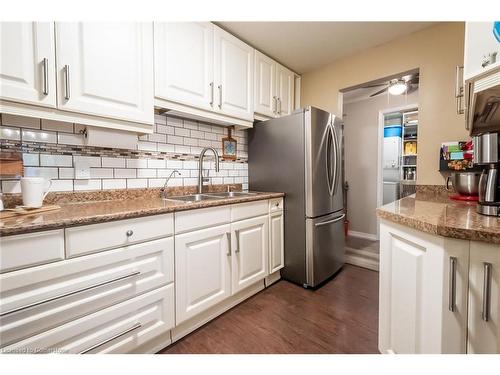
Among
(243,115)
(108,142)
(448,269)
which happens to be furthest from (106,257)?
(243,115)

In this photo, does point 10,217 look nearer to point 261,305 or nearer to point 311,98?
point 261,305

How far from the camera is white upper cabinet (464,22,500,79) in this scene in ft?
2.47

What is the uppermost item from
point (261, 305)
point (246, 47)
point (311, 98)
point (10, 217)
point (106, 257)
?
point (246, 47)

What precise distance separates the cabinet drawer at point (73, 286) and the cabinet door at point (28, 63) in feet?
2.59

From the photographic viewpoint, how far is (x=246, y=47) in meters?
2.08

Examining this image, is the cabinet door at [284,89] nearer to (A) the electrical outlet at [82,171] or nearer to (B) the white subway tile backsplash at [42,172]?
(A) the electrical outlet at [82,171]

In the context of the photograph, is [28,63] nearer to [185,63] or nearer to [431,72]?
[185,63]

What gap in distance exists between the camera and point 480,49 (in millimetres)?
793

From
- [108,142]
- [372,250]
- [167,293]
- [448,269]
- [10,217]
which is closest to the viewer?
[448,269]

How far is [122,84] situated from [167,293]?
4.13ft

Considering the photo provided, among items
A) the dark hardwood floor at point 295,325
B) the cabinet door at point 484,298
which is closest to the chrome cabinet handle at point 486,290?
the cabinet door at point 484,298

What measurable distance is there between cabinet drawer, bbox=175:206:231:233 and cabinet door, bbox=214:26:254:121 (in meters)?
0.88

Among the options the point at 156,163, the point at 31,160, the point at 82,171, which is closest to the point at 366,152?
the point at 156,163

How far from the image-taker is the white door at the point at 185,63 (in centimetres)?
150
